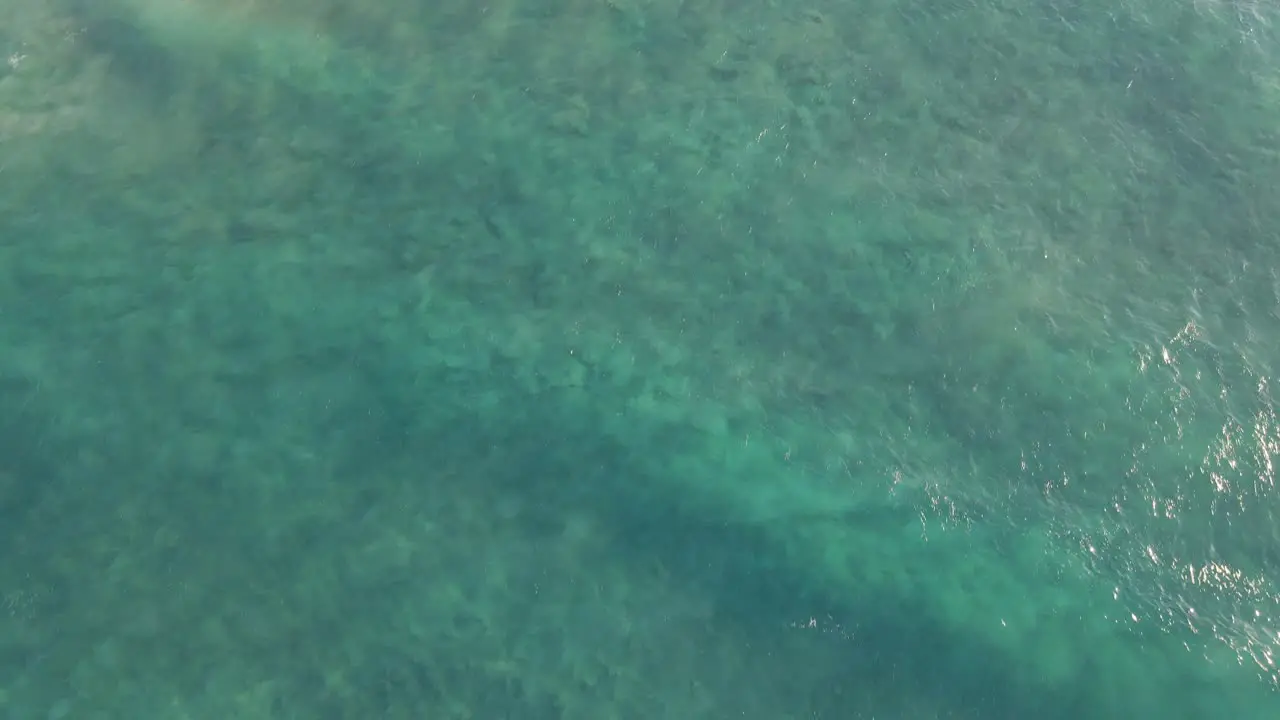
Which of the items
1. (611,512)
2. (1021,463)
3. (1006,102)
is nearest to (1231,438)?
(1021,463)

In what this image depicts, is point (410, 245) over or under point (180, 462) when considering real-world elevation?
over

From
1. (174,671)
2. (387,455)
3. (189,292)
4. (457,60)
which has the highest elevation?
(457,60)

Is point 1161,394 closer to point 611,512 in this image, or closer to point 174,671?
point 611,512

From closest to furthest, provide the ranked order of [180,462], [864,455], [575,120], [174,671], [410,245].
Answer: [174,671] < [180,462] < [864,455] < [410,245] < [575,120]

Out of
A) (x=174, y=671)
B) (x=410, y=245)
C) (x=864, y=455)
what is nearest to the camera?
(x=174, y=671)

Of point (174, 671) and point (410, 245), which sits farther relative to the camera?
point (410, 245)

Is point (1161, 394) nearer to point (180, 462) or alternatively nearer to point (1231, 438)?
point (1231, 438)
